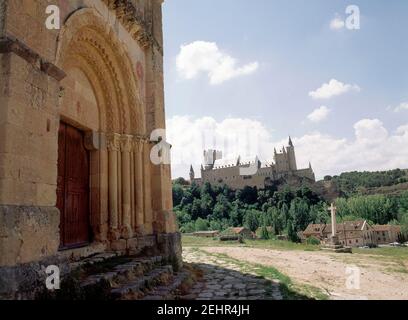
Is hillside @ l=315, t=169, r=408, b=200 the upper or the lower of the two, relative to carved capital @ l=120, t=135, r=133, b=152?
upper

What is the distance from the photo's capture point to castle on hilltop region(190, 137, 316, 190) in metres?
89.1

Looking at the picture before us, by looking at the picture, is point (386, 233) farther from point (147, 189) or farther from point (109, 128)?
point (109, 128)

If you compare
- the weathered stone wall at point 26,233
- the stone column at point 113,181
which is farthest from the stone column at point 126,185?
the weathered stone wall at point 26,233

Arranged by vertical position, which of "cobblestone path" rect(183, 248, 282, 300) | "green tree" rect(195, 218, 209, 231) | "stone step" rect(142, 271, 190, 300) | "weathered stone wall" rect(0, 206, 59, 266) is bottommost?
"green tree" rect(195, 218, 209, 231)

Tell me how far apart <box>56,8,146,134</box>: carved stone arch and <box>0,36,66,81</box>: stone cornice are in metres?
2.01

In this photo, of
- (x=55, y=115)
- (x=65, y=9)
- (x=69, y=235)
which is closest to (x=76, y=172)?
(x=69, y=235)

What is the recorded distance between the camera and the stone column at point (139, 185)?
7.56 metres

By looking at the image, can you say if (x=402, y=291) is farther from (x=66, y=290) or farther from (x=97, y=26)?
(x=97, y=26)

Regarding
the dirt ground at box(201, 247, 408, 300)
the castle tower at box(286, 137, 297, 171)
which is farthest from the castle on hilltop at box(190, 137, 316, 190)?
the dirt ground at box(201, 247, 408, 300)

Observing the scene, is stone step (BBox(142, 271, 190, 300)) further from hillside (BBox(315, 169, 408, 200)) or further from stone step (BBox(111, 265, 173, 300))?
hillside (BBox(315, 169, 408, 200))

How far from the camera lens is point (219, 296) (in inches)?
214

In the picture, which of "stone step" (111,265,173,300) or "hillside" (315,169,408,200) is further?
"hillside" (315,169,408,200)

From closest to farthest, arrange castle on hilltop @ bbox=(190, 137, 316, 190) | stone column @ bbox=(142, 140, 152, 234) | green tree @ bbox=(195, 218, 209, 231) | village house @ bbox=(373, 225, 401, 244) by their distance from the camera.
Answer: stone column @ bbox=(142, 140, 152, 234) → green tree @ bbox=(195, 218, 209, 231) → village house @ bbox=(373, 225, 401, 244) → castle on hilltop @ bbox=(190, 137, 316, 190)

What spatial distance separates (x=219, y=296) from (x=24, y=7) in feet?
16.0
